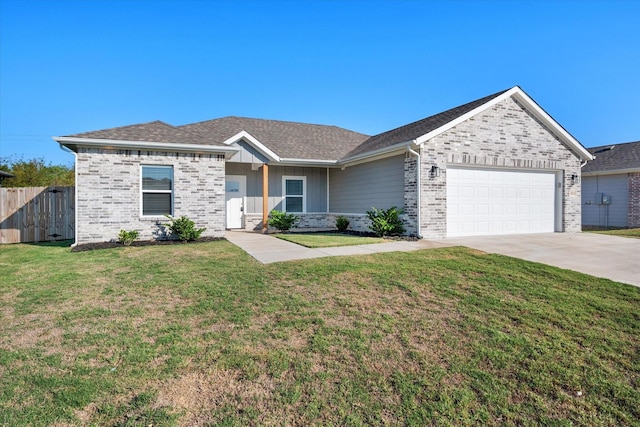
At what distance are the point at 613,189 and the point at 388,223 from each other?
1544cm

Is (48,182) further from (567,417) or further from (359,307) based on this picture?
(567,417)

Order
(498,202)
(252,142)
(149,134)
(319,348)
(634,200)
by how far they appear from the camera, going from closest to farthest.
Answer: (319,348), (149,134), (498,202), (252,142), (634,200)

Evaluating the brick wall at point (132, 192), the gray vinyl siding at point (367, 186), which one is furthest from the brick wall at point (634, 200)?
the brick wall at point (132, 192)

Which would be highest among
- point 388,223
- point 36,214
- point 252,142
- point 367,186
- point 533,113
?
point 533,113

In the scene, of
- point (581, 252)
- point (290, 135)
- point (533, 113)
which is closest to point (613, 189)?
point (533, 113)

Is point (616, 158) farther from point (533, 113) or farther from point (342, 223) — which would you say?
point (342, 223)

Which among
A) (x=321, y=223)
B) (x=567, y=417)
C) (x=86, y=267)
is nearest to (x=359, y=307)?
(x=567, y=417)

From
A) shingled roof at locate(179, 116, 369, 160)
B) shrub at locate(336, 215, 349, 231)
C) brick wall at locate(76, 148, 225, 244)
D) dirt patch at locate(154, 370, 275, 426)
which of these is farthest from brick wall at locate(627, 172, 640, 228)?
dirt patch at locate(154, 370, 275, 426)

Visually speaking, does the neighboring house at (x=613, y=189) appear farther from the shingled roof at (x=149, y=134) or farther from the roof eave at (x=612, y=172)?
the shingled roof at (x=149, y=134)

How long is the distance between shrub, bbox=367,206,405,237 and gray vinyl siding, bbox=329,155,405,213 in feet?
1.46

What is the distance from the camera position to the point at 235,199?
15.7 meters

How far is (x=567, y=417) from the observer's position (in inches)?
110

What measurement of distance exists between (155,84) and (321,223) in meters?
16.8

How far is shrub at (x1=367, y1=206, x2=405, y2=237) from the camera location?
474 inches
